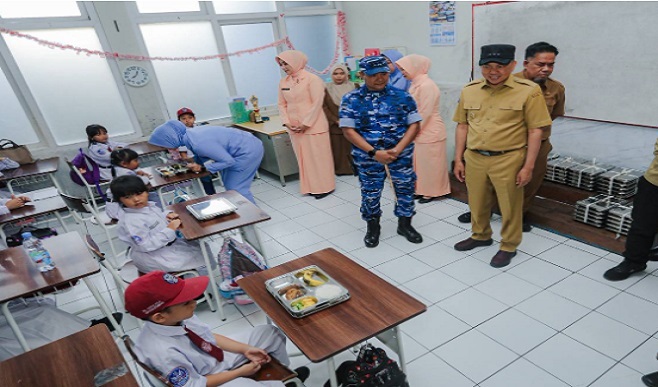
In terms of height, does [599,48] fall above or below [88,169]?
above

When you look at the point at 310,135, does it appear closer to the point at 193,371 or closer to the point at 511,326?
the point at 511,326

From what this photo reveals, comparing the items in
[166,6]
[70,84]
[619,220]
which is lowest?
[619,220]

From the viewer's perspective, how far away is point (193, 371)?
4.80 ft

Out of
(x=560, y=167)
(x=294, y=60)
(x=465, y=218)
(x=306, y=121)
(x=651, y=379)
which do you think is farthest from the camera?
(x=306, y=121)

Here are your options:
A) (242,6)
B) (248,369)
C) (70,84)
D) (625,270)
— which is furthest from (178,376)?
(242,6)

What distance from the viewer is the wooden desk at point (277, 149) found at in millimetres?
5273

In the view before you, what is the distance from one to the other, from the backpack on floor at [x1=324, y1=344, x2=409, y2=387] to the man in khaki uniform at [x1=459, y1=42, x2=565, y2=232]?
2084 mm

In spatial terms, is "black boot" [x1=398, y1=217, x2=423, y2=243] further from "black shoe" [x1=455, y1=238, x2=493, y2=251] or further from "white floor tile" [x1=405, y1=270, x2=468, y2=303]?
"white floor tile" [x1=405, y1=270, x2=468, y2=303]

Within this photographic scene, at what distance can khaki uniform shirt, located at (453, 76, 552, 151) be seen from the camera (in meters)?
2.52

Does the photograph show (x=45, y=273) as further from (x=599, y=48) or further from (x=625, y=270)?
(x=599, y=48)

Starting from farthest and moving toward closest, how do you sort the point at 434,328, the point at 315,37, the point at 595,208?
the point at 315,37, the point at 595,208, the point at 434,328

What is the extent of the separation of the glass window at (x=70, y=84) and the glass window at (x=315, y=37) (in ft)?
9.28

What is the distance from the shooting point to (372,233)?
3.56 m

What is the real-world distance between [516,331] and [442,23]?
3.65 meters
